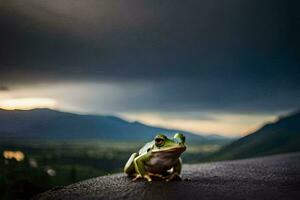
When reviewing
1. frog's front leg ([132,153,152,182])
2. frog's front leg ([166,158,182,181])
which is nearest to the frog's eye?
frog's front leg ([132,153,152,182])

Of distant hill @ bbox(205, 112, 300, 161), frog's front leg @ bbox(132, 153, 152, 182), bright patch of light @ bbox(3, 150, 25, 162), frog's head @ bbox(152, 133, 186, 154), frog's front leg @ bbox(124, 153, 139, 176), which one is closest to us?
frog's head @ bbox(152, 133, 186, 154)

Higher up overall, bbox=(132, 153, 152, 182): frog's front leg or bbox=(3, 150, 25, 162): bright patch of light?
bbox=(3, 150, 25, 162): bright patch of light

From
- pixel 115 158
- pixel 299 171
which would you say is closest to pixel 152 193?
pixel 299 171

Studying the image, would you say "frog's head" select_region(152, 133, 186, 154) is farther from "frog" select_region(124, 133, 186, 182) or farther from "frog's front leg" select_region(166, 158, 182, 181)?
"frog's front leg" select_region(166, 158, 182, 181)

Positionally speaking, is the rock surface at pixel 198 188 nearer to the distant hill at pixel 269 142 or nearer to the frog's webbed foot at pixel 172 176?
the frog's webbed foot at pixel 172 176

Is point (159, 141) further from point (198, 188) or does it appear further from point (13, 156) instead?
point (13, 156)
